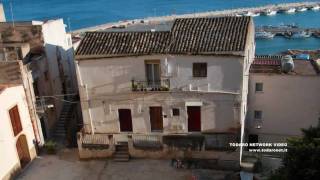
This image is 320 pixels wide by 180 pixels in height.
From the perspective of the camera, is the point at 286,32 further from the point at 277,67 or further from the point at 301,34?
the point at 277,67

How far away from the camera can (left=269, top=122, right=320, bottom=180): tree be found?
17.3 meters

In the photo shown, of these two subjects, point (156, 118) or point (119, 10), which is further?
point (119, 10)

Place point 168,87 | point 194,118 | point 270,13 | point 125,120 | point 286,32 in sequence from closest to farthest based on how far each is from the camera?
point 168,87 < point 194,118 < point 125,120 < point 286,32 < point 270,13

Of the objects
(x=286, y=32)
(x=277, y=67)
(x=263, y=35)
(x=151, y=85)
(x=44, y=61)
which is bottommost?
(x=263, y=35)

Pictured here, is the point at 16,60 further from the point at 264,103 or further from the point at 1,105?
the point at 264,103

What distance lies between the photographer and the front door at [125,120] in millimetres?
29625

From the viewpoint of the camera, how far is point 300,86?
30594 mm

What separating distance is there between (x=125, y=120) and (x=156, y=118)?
2.36m

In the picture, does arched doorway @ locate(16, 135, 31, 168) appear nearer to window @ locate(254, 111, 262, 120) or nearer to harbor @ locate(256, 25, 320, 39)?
window @ locate(254, 111, 262, 120)

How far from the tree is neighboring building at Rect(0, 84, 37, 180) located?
17900 millimetres

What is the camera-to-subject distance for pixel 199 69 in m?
27.7

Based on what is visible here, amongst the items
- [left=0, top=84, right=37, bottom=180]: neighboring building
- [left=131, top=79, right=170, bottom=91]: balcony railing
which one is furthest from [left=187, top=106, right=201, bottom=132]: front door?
[left=0, top=84, right=37, bottom=180]: neighboring building

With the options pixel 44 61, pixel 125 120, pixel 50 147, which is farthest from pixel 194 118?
pixel 44 61

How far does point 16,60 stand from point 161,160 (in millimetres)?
13452
